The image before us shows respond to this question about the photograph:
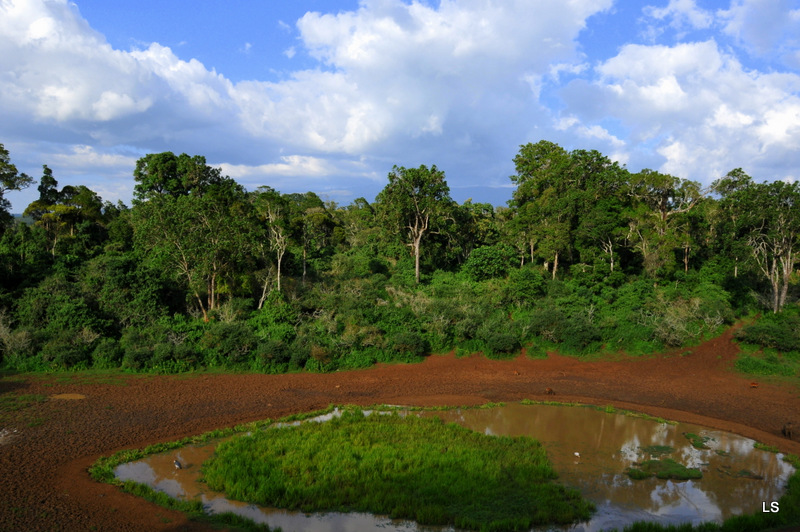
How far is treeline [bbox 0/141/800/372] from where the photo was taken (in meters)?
21.5

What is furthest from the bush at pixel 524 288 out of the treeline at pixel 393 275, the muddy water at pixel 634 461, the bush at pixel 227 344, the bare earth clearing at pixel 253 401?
the bush at pixel 227 344

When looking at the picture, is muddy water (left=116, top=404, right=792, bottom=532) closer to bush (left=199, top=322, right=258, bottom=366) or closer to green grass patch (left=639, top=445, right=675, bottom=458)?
green grass patch (left=639, top=445, right=675, bottom=458)

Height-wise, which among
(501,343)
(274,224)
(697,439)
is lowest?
(697,439)

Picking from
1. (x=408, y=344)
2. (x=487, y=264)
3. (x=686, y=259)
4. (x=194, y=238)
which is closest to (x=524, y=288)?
(x=487, y=264)

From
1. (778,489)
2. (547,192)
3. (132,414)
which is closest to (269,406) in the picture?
(132,414)

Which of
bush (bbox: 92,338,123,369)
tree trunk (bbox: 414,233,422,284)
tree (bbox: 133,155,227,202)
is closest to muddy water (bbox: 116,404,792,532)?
bush (bbox: 92,338,123,369)

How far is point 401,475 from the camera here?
1201 centimetres

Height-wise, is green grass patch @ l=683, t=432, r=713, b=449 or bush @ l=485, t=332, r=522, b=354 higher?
bush @ l=485, t=332, r=522, b=354

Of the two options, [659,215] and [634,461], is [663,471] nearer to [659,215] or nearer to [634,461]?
[634,461]

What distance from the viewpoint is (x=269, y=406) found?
17.2m

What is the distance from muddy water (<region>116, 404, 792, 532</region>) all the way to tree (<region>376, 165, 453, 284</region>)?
616 inches

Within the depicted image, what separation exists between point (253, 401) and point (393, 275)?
15261 mm

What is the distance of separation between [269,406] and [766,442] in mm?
15926

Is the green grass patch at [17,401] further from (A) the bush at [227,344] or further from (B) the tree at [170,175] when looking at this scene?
(B) the tree at [170,175]
